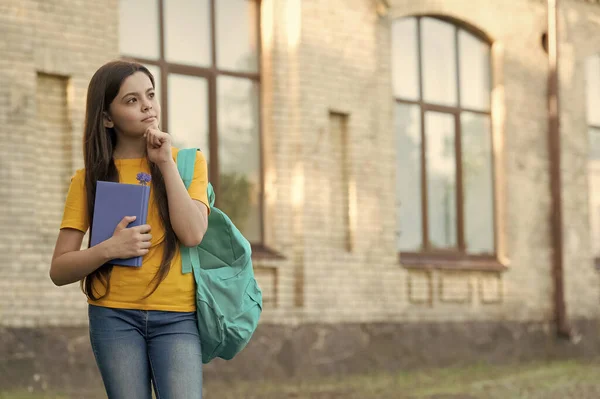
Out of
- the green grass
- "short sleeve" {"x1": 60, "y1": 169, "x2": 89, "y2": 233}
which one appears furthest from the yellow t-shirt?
the green grass

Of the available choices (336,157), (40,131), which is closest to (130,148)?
(40,131)

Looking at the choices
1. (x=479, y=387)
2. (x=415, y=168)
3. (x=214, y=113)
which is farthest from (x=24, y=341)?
(x=415, y=168)

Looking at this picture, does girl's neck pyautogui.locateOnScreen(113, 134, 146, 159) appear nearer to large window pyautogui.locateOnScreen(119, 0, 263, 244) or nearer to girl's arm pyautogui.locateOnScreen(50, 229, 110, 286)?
girl's arm pyautogui.locateOnScreen(50, 229, 110, 286)

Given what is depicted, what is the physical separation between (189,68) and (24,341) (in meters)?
3.31

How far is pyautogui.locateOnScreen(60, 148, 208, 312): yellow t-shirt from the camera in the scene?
3277 millimetres

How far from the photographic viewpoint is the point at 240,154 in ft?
37.8

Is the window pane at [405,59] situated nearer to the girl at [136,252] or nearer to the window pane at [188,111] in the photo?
the window pane at [188,111]

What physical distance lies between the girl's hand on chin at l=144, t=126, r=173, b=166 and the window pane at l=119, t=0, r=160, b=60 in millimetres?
7257

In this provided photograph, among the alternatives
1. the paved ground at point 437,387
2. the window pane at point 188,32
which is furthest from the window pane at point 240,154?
the paved ground at point 437,387

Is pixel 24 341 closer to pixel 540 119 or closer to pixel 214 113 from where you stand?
pixel 214 113

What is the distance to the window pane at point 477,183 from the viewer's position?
46.3 ft

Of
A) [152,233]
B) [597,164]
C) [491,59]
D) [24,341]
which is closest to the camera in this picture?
[152,233]

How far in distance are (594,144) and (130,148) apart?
13.1 metres

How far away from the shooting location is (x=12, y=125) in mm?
9289
